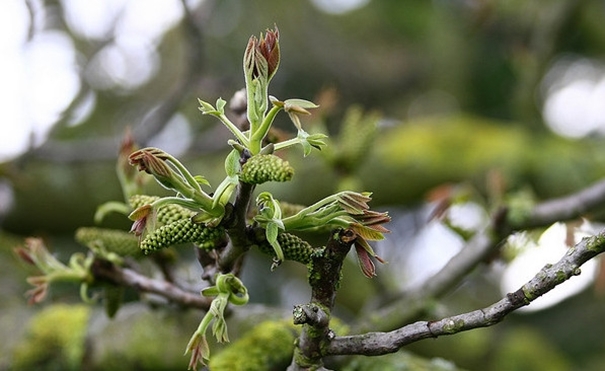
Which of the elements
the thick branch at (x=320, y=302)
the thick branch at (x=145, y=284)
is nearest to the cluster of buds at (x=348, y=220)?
the thick branch at (x=320, y=302)

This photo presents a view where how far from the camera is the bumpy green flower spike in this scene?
82 centimetres

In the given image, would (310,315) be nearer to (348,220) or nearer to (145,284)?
(348,220)

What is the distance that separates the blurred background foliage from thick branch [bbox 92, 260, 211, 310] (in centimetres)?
48

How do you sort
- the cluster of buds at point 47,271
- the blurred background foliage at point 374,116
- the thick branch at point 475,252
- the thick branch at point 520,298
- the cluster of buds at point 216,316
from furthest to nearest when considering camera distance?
1. the blurred background foliage at point 374,116
2. the thick branch at point 475,252
3. the cluster of buds at point 47,271
4. the cluster of buds at point 216,316
5. the thick branch at point 520,298

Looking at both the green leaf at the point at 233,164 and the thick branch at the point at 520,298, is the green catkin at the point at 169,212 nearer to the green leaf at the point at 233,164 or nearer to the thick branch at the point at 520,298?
the green leaf at the point at 233,164

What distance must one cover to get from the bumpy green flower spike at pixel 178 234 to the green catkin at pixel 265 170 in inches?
3.8

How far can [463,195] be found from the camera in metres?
1.72

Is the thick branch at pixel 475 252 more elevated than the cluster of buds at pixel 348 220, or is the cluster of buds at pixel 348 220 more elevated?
the thick branch at pixel 475 252

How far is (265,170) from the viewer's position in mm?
748

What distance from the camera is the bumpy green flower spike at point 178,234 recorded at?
2.68 feet

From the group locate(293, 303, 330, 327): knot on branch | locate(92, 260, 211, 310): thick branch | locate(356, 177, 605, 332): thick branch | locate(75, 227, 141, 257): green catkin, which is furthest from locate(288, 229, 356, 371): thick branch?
locate(356, 177, 605, 332): thick branch

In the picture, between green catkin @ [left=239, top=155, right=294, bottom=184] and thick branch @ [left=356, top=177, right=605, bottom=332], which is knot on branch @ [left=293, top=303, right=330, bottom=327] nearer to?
green catkin @ [left=239, top=155, right=294, bottom=184]

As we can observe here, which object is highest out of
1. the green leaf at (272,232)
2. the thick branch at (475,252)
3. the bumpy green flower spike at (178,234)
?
the thick branch at (475,252)

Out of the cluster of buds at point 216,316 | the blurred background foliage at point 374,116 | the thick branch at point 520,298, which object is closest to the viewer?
the thick branch at point 520,298
